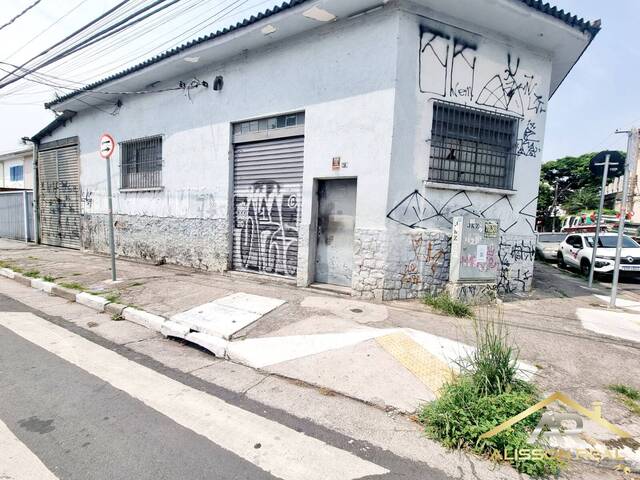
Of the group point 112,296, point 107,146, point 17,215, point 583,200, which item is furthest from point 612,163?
point 583,200

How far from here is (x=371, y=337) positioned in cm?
454

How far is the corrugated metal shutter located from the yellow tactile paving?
14.5m

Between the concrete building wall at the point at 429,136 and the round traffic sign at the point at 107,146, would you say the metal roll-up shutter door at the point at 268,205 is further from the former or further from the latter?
the round traffic sign at the point at 107,146

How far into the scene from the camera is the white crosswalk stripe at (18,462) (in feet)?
7.18

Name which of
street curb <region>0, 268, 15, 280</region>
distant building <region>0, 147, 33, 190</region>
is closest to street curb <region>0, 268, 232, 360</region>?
street curb <region>0, 268, 15, 280</region>

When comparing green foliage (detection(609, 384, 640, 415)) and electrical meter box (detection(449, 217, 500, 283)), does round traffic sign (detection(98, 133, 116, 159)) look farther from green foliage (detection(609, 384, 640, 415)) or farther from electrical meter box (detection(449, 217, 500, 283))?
green foliage (detection(609, 384, 640, 415))

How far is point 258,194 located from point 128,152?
6481 mm

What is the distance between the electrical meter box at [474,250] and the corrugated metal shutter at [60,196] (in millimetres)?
14483

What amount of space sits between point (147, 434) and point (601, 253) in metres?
13.8

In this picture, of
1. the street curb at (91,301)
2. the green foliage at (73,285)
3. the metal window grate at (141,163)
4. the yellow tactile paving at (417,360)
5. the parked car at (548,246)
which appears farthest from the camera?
the parked car at (548,246)

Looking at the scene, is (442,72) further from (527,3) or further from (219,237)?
(219,237)

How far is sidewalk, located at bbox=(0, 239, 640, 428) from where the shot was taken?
3.56m

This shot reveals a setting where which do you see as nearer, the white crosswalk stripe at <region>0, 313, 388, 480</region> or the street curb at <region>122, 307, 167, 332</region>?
the white crosswalk stripe at <region>0, 313, 388, 480</region>

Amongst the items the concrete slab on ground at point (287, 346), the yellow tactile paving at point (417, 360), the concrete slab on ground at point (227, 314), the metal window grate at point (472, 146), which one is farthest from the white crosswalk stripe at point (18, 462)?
the metal window grate at point (472, 146)
